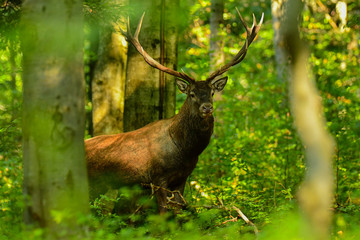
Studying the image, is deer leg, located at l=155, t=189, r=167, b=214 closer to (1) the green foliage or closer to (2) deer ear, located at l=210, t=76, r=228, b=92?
(1) the green foliage

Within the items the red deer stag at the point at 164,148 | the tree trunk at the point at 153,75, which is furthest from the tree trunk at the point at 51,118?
the tree trunk at the point at 153,75

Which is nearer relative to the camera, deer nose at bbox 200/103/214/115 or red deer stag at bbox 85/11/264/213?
deer nose at bbox 200/103/214/115

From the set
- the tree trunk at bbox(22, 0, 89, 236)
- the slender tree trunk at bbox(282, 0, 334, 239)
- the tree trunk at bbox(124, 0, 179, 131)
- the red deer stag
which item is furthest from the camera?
the tree trunk at bbox(124, 0, 179, 131)

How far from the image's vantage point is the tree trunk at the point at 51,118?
13.8ft

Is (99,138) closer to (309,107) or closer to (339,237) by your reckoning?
(339,237)

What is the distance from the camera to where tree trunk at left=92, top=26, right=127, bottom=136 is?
38.4 ft

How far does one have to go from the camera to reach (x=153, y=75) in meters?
8.88

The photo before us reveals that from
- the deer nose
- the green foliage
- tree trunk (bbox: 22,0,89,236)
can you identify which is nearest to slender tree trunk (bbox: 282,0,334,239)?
the green foliage

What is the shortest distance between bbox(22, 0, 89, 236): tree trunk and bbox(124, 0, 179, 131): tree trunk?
176 inches

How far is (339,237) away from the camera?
5176 millimetres

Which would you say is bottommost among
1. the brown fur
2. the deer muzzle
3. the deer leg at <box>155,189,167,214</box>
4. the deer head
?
the deer leg at <box>155,189,167,214</box>

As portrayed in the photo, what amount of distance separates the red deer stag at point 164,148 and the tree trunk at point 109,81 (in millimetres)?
3535

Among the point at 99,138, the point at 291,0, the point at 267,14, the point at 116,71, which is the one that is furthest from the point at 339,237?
the point at 267,14

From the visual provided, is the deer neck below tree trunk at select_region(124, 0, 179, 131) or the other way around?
below
